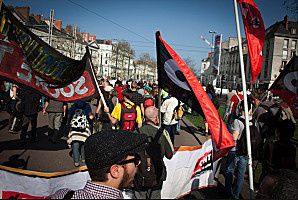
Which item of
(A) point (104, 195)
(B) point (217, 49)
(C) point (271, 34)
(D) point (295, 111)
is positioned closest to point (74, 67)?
(A) point (104, 195)

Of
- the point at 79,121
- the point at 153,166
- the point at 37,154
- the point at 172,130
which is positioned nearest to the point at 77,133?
the point at 79,121

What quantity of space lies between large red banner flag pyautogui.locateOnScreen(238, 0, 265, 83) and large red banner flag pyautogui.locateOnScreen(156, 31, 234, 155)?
3.39 feet

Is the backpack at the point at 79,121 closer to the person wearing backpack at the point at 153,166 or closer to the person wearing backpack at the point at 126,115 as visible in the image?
the person wearing backpack at the point at 126,115

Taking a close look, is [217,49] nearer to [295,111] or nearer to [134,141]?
[295,111]

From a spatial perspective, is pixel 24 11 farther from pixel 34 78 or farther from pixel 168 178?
pixel 168 178

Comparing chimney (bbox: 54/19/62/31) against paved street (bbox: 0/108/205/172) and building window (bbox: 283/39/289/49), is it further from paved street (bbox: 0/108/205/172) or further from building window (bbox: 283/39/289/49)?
paved street (bbox: 0/108/205/172)

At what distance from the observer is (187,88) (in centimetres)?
348

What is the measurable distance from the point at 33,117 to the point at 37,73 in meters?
4.43

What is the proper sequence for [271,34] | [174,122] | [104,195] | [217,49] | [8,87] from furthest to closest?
[271,34] < [217,49] < [8,87] < [174,122] < [104,195]

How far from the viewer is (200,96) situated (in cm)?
301

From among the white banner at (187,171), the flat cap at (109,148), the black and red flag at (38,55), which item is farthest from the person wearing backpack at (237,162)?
the flat cap at (109,148)

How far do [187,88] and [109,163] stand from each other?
2.03 m

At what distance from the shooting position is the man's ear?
1.70 m

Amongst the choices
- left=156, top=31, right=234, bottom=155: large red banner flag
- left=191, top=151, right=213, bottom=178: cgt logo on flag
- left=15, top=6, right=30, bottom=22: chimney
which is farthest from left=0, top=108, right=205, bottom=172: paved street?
left=15, top=6, right=30, bottom=22: chimney
